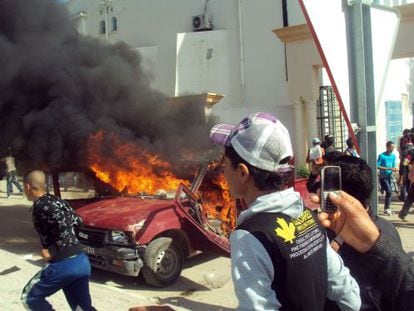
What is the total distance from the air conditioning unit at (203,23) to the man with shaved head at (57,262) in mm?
15406

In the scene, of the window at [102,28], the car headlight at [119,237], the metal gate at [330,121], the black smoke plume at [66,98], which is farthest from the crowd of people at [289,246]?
the window at [102,28]

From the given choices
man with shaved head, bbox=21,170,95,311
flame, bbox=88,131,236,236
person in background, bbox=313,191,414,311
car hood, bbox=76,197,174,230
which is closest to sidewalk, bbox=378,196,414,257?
flame, bbox=88,131,236,236

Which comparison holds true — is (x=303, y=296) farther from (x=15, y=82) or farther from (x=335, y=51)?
(x=15, y=82)

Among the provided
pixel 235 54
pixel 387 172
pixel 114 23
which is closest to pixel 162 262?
pixel 387 172

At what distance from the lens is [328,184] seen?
165 centimetres

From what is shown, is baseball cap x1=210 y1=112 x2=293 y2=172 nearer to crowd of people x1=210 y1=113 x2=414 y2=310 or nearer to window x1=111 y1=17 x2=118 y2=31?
crowd of people x1=210 y1=113 x2=414 y2=310

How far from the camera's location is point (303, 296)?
4.94 ft

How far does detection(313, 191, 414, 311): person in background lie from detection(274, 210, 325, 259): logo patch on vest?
4 centimetres

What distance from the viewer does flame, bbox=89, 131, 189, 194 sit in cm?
754

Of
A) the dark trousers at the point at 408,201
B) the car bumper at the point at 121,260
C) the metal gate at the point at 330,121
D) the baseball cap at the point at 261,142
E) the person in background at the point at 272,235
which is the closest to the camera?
the person in background at the point at 272,235

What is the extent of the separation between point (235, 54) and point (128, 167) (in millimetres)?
11059

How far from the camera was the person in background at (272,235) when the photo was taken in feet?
4.76

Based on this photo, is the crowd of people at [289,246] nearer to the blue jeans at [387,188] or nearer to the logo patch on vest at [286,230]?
the logo patch on vest at [286,230]

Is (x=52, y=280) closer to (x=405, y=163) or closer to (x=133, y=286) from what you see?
(x=133, y=286)
